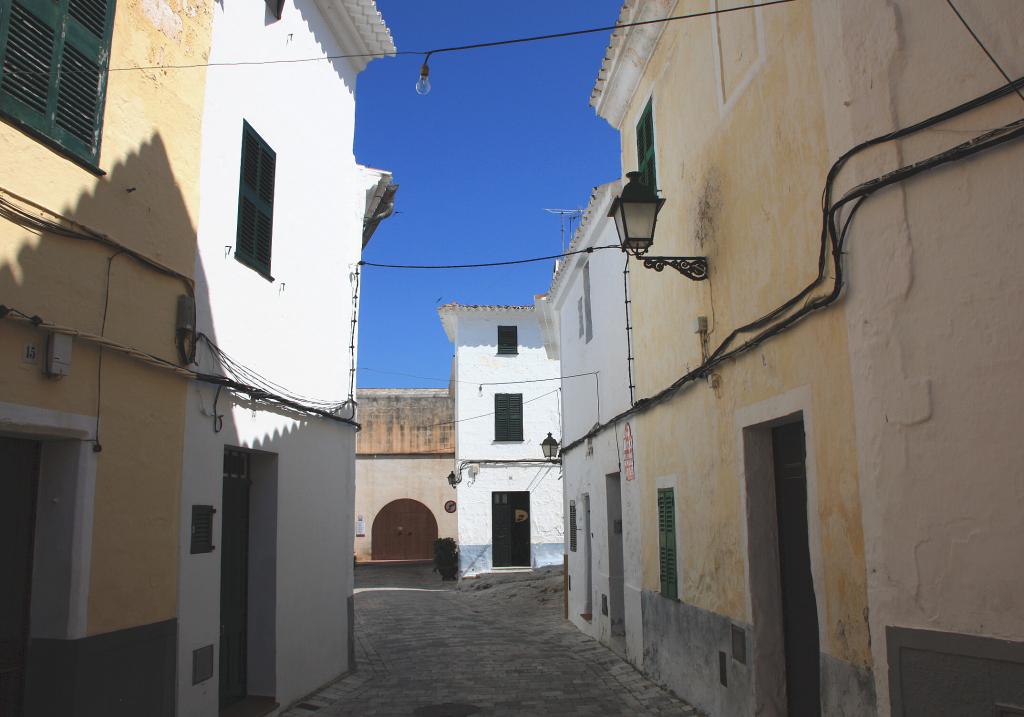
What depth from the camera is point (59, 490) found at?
17.3 ft

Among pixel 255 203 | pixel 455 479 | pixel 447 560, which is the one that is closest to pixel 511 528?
pixel 447 560

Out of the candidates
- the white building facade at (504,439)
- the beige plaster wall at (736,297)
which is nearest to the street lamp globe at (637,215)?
the beige plaster wall at (736,297)

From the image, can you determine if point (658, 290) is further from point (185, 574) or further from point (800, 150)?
point (185, 574)

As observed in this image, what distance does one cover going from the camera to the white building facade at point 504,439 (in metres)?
26.8

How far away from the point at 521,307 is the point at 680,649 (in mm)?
20669

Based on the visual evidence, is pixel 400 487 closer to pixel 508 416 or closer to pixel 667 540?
pixel 508 416

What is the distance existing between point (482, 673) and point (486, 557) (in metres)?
16.6

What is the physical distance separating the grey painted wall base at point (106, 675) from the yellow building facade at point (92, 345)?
0.04 feet

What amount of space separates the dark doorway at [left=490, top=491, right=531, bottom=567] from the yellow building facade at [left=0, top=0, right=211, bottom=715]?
2113 cm

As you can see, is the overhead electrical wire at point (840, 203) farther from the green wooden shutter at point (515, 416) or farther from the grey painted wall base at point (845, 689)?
the green wooden shutter at point (515, 416)

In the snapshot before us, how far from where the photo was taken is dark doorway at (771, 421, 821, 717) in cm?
611

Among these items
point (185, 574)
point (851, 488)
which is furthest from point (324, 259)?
point (851, 488)

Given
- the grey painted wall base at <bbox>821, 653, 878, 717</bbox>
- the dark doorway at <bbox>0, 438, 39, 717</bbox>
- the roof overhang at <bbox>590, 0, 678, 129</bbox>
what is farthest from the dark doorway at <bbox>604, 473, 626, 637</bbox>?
the dark doorway at <bbox>0, 438, 39, 717</bbox>

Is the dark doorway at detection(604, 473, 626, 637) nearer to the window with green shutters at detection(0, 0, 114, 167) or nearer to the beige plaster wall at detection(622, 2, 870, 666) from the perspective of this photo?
the beige plaster wall at detection(622, 2, 870, 666)
